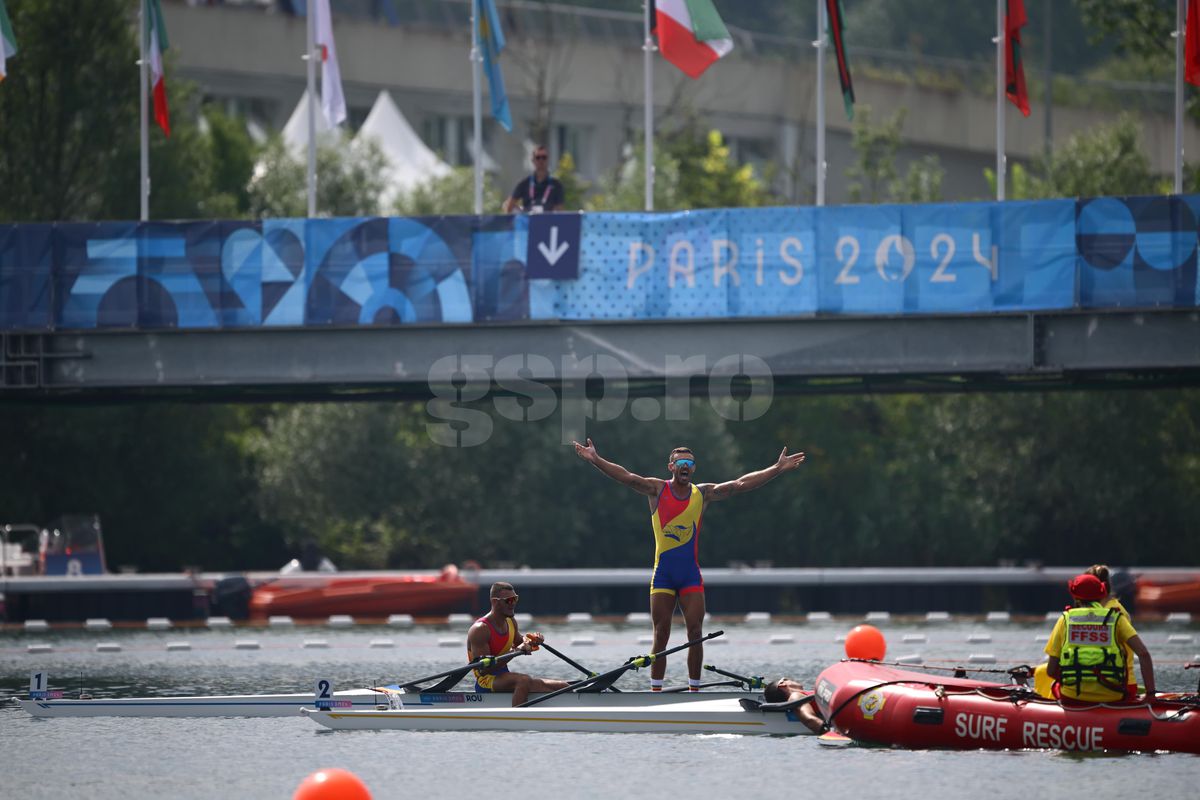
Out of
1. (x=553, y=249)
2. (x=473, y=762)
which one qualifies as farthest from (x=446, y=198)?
(x=473, y=762)

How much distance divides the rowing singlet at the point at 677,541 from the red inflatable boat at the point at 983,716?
6.58ft

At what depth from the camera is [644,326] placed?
95.6 ft

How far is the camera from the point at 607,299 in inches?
1147

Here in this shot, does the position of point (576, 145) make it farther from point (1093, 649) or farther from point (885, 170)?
point (1093, 649)

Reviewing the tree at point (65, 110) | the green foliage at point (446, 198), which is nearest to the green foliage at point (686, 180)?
the green foliage at point (446, 198)

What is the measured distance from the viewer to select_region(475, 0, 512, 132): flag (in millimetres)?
33156

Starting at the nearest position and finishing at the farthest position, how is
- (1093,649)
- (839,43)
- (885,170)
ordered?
(1093,649) → (839,43) → (885,170)

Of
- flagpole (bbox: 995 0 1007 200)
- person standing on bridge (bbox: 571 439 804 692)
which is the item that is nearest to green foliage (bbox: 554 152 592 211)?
flagpole (bbox: 995 0 1007 200)

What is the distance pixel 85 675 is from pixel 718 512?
2640cm

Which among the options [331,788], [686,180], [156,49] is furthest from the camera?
[686,180]

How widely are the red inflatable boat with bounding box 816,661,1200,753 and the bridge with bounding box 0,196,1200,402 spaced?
34.4ft

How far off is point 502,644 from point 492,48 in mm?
16898

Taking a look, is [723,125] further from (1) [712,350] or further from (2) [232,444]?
(1) [712,350]

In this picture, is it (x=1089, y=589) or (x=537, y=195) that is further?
(x=537, y=195)
